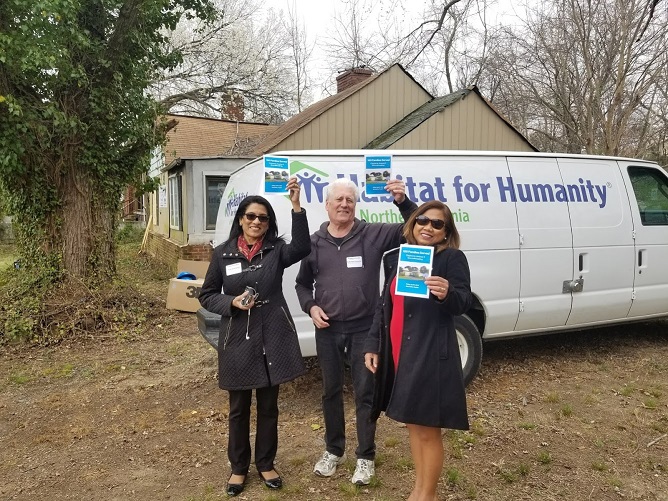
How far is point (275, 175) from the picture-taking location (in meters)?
3.12

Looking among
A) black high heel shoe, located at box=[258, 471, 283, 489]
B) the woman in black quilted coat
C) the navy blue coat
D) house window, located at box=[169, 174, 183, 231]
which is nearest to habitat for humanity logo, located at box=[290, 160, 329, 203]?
the woman in black quilted coat

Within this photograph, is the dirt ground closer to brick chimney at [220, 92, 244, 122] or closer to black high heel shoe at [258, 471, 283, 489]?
black high heel shoe at [258, 471, 283, 489]

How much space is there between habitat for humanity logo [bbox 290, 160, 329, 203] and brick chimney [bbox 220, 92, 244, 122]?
1904 centimetres

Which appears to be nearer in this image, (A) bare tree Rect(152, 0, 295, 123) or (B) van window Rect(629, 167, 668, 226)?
(B) van window Rect(629, 167, 668, 226)

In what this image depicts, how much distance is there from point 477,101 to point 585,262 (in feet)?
30.0

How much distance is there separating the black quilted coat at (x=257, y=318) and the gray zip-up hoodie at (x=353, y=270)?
166 mm

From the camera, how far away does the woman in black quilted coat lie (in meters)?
3.06

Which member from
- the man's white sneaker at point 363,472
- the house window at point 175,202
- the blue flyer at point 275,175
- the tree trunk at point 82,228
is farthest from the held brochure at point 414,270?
the house window at point 175,202

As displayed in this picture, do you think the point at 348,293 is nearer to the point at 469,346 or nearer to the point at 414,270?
the point at 414,270

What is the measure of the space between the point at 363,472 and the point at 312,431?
882 mm

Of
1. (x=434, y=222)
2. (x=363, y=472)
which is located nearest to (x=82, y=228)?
(x=363, y=472)

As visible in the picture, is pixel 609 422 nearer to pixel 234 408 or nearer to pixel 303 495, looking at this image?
pixel 303 495

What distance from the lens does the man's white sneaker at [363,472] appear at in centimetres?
322

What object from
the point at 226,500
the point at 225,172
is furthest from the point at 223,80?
the point at 226,500
